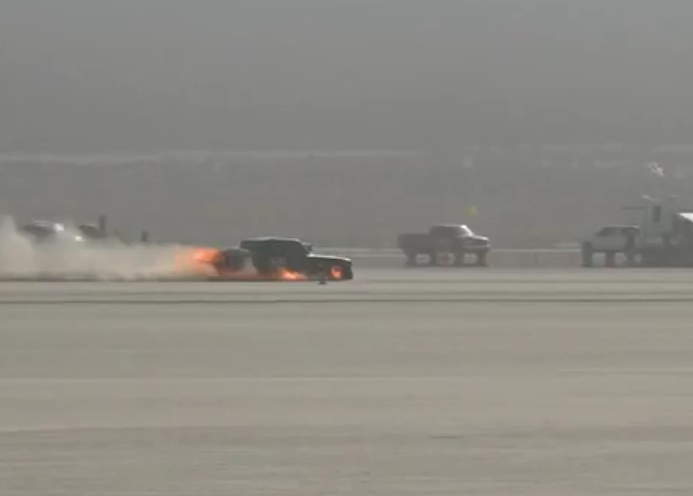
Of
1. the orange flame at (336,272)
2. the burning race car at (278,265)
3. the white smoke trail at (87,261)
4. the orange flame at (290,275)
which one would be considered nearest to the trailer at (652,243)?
the orange flame at (336,272)

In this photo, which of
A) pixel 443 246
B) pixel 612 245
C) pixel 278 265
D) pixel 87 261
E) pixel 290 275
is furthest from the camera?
pixel 443 246

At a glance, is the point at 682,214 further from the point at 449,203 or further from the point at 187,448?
the point at 449,203

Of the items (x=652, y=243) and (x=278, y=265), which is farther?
(x=652, y=243)

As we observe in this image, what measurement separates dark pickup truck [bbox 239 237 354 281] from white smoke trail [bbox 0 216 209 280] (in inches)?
71.5

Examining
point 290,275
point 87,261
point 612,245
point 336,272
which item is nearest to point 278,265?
point 290,275

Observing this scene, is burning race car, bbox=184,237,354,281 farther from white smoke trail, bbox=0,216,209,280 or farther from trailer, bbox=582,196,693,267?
trailer, bbox=582,196,693,267

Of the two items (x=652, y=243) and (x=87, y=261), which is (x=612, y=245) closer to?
(x=652, y=243)

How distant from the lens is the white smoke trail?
124ft

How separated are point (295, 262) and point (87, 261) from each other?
6.14 meters

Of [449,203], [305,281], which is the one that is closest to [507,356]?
[305,281]

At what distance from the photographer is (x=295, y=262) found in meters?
37.3

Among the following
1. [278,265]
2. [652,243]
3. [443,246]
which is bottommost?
[443,246]

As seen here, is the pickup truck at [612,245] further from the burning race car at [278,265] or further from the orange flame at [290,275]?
the orange flame at [290,275]

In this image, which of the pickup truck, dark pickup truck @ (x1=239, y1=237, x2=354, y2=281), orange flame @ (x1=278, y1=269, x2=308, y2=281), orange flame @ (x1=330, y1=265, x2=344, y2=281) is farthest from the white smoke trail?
the pickup truck
